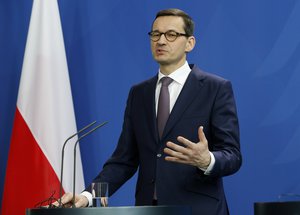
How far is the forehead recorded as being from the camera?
10.8ft

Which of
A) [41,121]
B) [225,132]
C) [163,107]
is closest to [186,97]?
[163,107]

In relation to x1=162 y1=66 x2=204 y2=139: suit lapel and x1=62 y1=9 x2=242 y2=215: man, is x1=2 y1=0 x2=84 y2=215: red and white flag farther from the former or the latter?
x1=162 y1=66 x2=204 y2=139: suit lapel

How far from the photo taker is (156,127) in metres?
3.18

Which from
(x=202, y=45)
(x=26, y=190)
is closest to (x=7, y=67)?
(x=26, y=190)

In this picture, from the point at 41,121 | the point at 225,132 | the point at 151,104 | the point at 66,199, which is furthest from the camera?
the point at 41,121

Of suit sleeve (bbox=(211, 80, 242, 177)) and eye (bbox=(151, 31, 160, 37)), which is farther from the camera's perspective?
eye (bbox=(151, 31, 160, 37))

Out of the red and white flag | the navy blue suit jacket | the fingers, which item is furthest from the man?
the red and white flag

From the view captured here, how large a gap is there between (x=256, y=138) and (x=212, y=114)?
928 mm

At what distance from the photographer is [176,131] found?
3121 mm

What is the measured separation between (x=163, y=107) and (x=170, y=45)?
325 mm

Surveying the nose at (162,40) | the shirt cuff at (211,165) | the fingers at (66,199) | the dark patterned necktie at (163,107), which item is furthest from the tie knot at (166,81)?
the fingers at (66,199)

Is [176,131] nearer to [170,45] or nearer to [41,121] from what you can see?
[170,45]

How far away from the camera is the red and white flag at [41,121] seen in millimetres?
4000

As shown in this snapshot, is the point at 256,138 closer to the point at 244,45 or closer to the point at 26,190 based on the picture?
the point at 244,45
